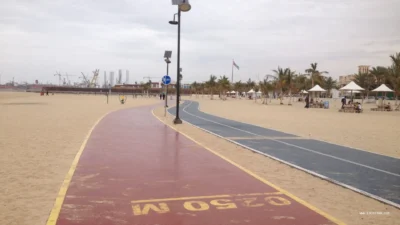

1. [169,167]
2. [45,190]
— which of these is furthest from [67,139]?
[45,190]

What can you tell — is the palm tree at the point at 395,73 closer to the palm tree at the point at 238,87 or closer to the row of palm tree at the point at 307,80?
the row of palm tree at the point at 307,80

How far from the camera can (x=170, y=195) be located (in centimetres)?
607

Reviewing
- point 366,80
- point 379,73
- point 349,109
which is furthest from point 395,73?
point 366,80

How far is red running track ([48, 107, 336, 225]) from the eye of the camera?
16.4ft

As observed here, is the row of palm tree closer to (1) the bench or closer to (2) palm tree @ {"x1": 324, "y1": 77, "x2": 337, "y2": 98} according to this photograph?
(1) the bench

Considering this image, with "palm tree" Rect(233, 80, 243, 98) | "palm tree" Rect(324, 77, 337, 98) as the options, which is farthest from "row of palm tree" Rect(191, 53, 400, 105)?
"palm tree" Rect(324, 77, 337, 98)

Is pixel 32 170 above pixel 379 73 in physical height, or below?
below

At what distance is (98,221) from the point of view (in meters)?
4.80

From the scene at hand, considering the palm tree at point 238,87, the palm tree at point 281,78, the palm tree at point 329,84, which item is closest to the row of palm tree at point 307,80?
the palm tree at point 281,78

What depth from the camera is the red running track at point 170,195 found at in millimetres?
4996

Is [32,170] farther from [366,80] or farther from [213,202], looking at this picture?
[366,80]

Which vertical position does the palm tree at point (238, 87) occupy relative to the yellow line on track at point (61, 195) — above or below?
above

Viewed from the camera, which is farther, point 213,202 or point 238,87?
point 238,87

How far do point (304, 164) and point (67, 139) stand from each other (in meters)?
8.24
